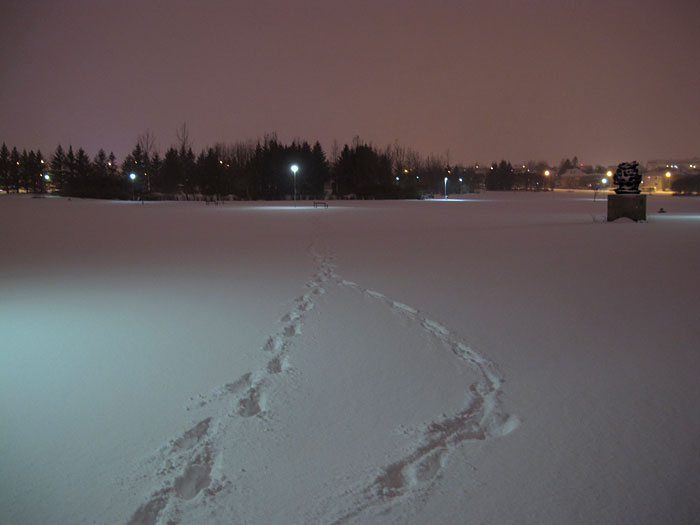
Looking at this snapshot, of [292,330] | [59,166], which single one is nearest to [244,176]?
[59,166]

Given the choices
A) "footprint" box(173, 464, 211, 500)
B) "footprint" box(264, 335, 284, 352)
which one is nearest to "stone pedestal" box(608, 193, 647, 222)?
"footprint" box(264, 335, 284, 352)

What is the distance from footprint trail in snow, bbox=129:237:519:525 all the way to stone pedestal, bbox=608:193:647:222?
2222 cm

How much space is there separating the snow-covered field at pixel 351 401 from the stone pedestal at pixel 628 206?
1650 cm

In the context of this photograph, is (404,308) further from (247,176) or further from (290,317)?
(247,176)

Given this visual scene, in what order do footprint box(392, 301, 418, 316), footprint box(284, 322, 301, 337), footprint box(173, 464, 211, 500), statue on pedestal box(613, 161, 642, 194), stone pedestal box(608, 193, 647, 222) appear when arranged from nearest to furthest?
1. footprint box(173, 464, 211, 500)
2. footprint box(284, 322, 301, 337)
3. footprint box(392, 301, 418, 316)
4. statue on pedestal box(613, 161, 642, 194)
5. stone pedestal box(608, 193, 647, 222)

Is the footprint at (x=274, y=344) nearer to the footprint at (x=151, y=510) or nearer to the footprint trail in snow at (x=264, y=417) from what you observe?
the footprint trail in snow at (x=264, y=417)

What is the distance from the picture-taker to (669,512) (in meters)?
2.76

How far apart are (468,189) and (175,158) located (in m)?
58.6

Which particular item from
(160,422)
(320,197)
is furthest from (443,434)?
(320,197)

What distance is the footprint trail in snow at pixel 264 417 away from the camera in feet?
9.22

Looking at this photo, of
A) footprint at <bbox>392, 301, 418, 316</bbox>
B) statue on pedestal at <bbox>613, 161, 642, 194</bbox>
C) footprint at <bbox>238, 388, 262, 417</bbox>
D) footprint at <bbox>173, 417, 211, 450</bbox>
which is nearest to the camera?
footprint at <bbox>173, 417, 211, 450</bbox>

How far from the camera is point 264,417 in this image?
12.6ft

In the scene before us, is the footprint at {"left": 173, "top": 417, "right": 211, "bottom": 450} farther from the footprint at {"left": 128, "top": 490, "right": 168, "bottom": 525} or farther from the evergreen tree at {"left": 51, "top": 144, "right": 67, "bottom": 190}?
the evergreen tree at {"left": 51, "top": 144, "right": 67, "bottom": 190}

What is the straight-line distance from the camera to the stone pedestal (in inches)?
942
